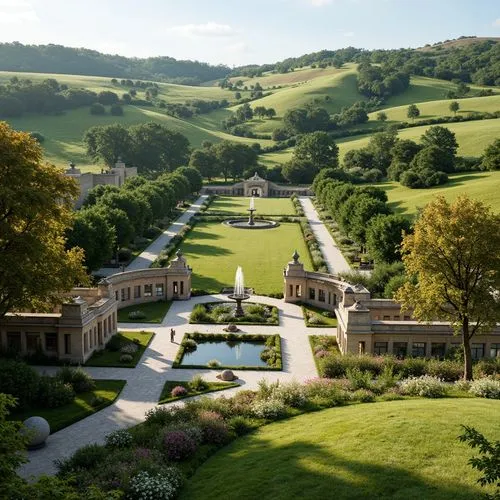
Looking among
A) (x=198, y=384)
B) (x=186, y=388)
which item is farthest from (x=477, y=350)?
(x=186, y=388)

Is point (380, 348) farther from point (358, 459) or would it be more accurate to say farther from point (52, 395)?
point (52, 395)

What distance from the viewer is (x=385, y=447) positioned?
78.8 feet

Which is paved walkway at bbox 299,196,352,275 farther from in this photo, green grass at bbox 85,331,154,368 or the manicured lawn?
green grass at bbox 85,331,154,368

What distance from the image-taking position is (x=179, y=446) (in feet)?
87.4

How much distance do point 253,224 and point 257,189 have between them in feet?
191

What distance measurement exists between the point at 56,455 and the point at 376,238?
49039 millimetres

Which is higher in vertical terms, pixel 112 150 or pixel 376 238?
pixel 112 150

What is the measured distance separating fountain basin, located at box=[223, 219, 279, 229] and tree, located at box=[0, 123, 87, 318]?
68788mm

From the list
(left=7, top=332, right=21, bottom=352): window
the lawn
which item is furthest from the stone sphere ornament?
the lawn

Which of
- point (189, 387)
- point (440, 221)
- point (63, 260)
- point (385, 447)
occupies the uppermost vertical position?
point (440, 221)

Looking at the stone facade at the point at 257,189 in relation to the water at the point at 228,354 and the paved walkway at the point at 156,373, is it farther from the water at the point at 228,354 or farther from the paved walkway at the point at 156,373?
the water at the point at 228,354

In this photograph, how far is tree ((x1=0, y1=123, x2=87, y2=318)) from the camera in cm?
3638

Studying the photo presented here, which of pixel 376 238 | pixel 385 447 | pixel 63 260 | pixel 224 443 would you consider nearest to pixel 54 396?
pixel 63 260

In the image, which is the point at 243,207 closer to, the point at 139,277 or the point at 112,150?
the point at 112,150
